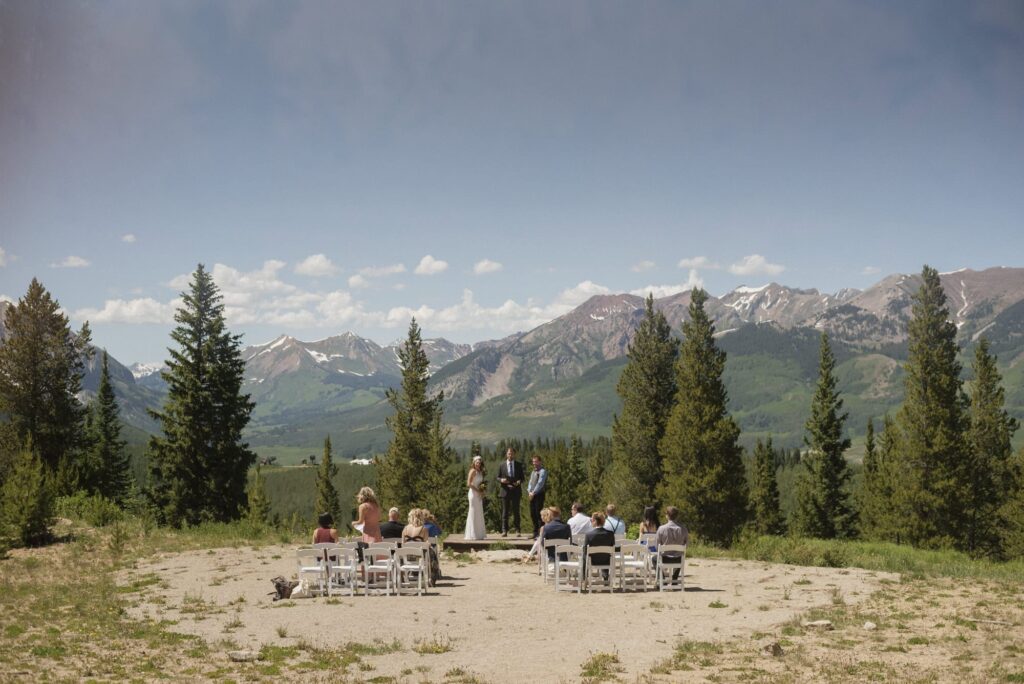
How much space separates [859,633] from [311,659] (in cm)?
849

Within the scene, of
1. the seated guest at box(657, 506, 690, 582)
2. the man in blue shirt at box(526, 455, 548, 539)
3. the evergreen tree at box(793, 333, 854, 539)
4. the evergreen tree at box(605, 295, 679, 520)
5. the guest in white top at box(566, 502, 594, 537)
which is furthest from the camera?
the evergreen tree at box(793, 333, 854, 539)

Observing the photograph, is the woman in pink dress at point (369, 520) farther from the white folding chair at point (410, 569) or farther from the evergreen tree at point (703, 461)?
the evergreen tree at point (703, 461)

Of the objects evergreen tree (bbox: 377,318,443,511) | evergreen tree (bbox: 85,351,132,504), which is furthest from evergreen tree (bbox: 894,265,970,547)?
evergreen tree (bbox: 85,351,132,504)

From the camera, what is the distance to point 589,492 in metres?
63.6

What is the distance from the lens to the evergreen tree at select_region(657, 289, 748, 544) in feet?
123

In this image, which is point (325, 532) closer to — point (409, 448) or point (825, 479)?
point (409, 448)

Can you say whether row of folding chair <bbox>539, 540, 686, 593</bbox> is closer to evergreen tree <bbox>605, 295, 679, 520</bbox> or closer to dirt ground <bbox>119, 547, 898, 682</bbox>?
dirt ground <bbox>119, 547, 898, 682</bbox>

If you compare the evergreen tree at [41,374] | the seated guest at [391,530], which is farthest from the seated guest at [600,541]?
the evergreen tree at [41,374]

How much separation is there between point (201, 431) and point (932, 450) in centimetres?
3680

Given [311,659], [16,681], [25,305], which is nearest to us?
[16,681]

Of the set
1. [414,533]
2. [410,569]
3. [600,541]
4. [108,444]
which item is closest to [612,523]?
[600,541]

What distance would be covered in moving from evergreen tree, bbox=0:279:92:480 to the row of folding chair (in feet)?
89.5

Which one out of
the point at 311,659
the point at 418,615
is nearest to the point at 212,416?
the point at 418,615

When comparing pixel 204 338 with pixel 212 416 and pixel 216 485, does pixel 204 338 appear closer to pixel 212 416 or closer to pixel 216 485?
pixel 212 416
